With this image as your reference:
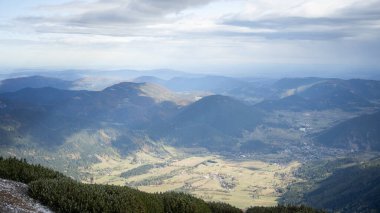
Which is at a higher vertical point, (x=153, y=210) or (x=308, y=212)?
(x=153, y=210)

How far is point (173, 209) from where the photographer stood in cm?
3322

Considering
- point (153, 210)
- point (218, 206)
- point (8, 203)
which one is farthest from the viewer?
point (218, 206)

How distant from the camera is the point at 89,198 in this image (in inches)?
1120

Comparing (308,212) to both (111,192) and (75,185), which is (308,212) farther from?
(75,185)

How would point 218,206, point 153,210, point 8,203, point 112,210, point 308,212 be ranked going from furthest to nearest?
point 218,206
point 308,212
point 153,210
point 112,210
point 8,203

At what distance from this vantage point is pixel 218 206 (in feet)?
126

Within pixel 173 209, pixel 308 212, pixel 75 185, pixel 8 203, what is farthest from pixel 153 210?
pixel 308 212

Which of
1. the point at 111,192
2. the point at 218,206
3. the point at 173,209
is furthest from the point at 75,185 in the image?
the point at 218,206

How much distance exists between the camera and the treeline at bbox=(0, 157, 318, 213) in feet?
92.2

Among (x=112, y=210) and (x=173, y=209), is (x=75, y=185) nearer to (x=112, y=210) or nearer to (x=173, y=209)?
(x=112, y=210)

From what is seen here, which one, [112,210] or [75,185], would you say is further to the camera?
[75,185]

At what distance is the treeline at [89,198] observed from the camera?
28109mm

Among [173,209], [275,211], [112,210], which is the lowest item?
A: [275,211]

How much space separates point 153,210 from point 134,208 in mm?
2624
